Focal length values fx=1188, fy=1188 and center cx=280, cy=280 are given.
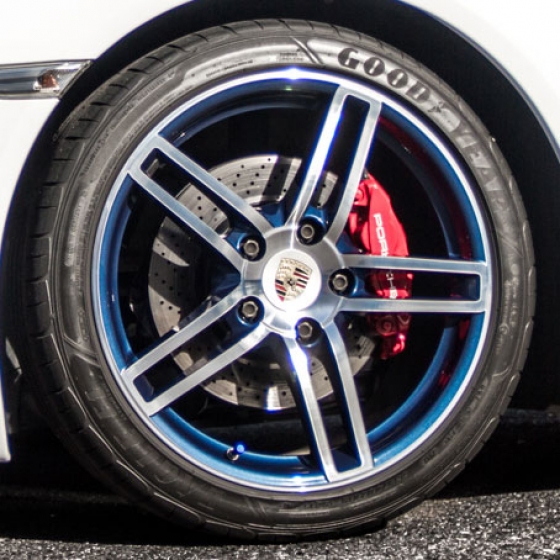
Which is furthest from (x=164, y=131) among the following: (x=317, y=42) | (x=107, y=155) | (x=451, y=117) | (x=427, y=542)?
(x=427, y=542)

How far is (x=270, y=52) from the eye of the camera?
2.28m

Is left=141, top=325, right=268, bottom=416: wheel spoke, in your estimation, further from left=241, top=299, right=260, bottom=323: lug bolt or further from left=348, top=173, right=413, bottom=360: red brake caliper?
left=348, top=173, right=413, bottom=360: red brake caliper

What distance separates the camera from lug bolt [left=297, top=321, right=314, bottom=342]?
2.35 metres

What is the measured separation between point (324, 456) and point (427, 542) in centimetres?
26

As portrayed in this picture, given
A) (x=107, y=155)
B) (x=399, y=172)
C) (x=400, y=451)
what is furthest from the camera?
(x=399, y=172)

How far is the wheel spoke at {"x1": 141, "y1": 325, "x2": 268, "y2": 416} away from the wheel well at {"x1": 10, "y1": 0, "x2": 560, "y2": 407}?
0.44m

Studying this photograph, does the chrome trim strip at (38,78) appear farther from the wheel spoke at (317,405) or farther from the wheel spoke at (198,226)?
the wheel spoke at (317,405)

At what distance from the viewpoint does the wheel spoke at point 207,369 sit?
2.26m

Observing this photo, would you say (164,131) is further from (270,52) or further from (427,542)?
(427,542)

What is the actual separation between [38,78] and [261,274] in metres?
0.56

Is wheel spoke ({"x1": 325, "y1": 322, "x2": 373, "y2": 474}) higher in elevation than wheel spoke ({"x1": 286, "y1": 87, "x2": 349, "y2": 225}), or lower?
lower

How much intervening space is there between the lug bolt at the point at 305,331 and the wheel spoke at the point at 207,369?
0.07m

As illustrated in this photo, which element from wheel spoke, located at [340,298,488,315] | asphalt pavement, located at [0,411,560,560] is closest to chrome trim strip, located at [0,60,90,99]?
wheel spoke, located at [340,298,488,315]

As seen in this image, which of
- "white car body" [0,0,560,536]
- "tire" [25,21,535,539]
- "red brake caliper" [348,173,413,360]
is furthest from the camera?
"red brake caliper" [348,173,413,360]
